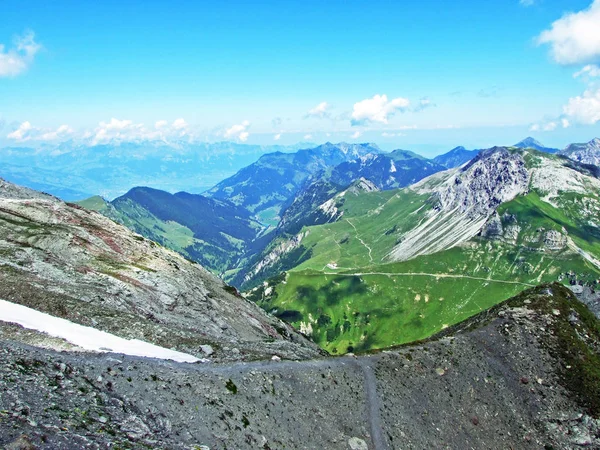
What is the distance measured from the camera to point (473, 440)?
53.2 meters

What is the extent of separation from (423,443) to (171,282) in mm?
61987

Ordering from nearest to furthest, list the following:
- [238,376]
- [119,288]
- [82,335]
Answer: [238,376], [82,335], [119,288]

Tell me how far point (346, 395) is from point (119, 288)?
45.9 m

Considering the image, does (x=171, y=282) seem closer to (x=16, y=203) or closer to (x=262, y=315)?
(x=262, y=315)

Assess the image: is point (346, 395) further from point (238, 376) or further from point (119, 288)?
point (119, 288)

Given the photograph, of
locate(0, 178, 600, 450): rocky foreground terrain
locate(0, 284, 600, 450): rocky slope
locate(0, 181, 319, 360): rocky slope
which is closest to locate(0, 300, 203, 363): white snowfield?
locate(0, 178, 600, 450): rocky foreground terrain

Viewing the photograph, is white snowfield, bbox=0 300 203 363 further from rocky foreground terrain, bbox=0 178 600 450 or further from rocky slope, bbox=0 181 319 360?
rocky slope, bbox=0 181 319 360

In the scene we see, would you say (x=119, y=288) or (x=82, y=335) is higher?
(x=82, y=335)

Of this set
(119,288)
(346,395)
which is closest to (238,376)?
(346,395)

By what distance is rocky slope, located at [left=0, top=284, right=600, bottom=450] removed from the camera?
3017 cm

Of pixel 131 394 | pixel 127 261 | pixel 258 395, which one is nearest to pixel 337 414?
pixel 258 395

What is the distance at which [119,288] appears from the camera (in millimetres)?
74312

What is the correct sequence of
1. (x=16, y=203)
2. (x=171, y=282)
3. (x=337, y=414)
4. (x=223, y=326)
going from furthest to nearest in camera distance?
1. (x=16, y=203)
2. (x=171, y=282)
3. (x=223, y=326)
4. (x=337, y=414)

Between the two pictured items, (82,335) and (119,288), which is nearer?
(82,335)
